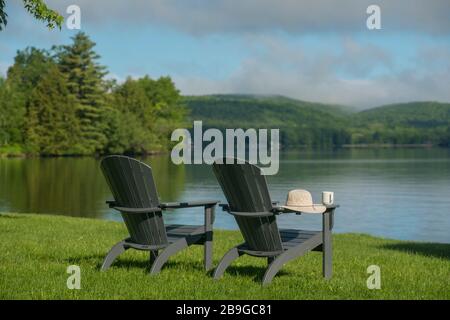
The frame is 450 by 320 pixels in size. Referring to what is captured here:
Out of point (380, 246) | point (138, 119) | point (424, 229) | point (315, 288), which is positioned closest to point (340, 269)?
point (315, 288)

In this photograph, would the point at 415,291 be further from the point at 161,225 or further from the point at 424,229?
the point at 424,229

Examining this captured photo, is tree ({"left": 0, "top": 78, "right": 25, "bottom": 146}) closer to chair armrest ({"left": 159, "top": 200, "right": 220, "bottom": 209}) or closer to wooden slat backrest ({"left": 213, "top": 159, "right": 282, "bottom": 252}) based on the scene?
chair armrest ({"left": 159, "top": 200, "right": 220, "bottom": 209})

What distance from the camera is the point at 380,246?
13648 mm

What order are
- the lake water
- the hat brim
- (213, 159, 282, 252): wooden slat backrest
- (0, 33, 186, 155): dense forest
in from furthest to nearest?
(0, 33, 186, 155): dense forest < the lake water < the hat brim < (213, 159, 282, 252): wooden slat backrest

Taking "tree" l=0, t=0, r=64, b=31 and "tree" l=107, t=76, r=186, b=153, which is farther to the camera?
"tree" l=107, t=76, r=186, b=153

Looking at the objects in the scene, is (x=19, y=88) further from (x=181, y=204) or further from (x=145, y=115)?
(x=181, y=204)

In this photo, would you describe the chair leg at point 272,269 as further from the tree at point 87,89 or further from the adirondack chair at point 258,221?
the tree at point 87,89

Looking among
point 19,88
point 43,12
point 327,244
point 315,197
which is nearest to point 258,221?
point 327,244

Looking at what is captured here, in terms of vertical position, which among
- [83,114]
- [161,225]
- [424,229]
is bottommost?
[424,229]

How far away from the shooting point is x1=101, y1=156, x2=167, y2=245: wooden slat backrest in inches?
277

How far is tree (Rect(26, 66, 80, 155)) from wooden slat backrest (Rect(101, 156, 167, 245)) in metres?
79.3

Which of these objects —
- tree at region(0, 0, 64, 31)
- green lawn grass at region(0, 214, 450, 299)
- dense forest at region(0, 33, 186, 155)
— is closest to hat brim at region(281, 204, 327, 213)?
green lawn grass at region(0, 214, 450, 299)

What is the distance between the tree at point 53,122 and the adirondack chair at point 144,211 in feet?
260
